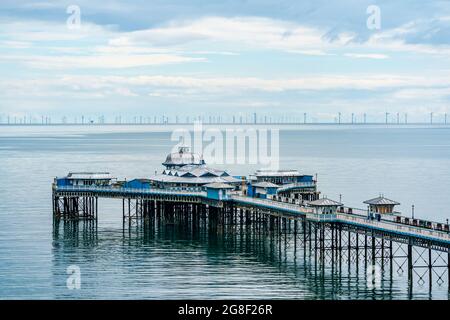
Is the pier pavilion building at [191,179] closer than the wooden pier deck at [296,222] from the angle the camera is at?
No

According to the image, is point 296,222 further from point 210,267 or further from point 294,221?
point 210,267

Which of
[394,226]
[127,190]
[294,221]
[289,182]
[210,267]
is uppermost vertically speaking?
[289,182]

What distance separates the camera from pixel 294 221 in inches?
3686

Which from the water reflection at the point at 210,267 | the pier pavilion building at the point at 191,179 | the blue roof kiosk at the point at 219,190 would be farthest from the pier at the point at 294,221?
the water reflection at the point at 210,267

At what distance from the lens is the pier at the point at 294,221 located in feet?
238

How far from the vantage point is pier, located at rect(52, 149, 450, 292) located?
2852 inches

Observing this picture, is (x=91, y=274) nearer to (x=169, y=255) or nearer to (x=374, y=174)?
(x=169, y=255)

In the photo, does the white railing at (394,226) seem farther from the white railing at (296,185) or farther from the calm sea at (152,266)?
the white railing at (296,185)

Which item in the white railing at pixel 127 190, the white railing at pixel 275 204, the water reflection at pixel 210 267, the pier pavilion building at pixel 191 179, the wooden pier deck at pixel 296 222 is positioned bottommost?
the water reflection at pixel 210 267

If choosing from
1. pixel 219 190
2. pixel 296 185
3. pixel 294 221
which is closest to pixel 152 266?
pixel 294 221

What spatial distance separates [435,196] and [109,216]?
157ft
